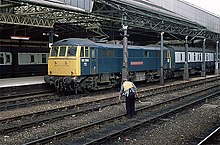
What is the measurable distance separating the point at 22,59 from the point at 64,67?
9.61 metres

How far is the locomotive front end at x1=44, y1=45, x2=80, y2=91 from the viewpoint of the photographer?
741 inches

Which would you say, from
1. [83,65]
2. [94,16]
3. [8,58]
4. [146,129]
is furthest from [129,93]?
[8,58]

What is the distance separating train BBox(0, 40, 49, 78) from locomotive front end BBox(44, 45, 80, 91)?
7.71 metres

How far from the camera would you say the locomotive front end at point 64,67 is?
18.8m

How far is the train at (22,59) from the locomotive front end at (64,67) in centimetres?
771

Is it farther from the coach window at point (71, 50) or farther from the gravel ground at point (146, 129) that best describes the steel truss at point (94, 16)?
the gravel ground at point (146, 129)

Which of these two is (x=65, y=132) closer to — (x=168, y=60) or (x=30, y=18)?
(x=30, y=18)

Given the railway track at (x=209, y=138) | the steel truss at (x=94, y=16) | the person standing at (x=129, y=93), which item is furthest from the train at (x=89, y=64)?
the railway track at (x=209, y=138)

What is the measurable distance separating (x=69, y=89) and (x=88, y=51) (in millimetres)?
2657

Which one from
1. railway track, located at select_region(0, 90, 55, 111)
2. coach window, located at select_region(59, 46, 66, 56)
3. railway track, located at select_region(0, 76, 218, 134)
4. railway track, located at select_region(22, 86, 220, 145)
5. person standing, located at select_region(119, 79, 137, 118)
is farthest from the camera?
coach window, located at select_region(59, 46, 66, 56)

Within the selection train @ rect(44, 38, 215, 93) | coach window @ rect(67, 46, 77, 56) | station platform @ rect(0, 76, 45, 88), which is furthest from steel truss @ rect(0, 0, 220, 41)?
station platform @ rect(0, 76, 45, 88)

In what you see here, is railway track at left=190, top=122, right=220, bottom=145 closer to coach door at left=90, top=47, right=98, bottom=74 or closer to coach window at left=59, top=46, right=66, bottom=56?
coach door at left=90, top=47, right=98, bottom=74

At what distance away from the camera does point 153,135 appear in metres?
9.80

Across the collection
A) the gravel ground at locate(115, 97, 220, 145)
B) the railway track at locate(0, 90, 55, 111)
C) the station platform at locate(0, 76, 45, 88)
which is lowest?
the gravel ground at locate(115, 97, 220, 145)
